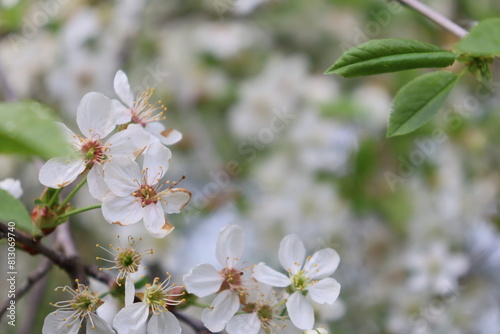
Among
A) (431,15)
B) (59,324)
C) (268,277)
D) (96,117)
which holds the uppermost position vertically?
(431,15)

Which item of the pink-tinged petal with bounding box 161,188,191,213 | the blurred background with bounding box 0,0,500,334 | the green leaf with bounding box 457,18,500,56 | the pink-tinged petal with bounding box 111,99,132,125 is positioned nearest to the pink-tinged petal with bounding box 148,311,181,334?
the pink-tinged petal with bounding box 161,188,191,213

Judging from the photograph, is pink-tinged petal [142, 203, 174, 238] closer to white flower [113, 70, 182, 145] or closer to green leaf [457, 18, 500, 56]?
white flower [113, 70, 182, 145]

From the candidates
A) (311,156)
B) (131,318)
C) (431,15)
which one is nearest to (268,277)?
(131,318)

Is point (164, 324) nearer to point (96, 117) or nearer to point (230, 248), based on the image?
point (230, 248)

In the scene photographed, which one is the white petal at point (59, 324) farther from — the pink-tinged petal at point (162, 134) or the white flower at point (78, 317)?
the pink-tinged petal at point (162, 134)

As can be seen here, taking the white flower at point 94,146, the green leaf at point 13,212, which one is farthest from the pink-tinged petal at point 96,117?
the green leaf at point 13,212
